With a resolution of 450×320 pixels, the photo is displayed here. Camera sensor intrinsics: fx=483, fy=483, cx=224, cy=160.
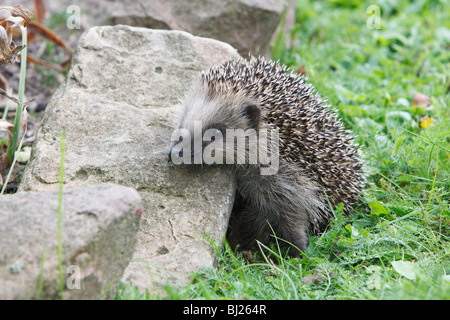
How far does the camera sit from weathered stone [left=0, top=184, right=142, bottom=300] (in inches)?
116

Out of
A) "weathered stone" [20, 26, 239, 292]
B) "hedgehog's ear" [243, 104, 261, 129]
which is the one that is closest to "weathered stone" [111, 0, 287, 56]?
"weathered stone" [20, 26, 239, 292]

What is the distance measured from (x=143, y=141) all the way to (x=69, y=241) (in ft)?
6.48

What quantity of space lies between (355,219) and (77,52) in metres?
3.70

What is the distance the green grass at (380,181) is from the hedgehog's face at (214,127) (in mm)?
929

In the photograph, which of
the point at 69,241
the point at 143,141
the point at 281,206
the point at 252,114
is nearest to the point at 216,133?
the point at 252,114

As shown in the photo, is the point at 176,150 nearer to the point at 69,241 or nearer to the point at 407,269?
the point at 69,241

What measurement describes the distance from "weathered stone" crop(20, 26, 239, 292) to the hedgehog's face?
0.23 meters

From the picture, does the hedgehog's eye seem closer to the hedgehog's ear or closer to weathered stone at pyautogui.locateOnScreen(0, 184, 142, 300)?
the hedgehog's ear

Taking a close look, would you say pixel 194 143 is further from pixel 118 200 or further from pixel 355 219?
pixel 355 219

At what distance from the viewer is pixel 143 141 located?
488cm

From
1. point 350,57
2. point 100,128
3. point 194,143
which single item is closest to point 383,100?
point 350,57

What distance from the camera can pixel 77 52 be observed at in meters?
5.69

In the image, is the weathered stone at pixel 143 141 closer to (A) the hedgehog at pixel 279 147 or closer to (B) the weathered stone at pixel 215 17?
(A) the hedgehog at pixel 279 147
